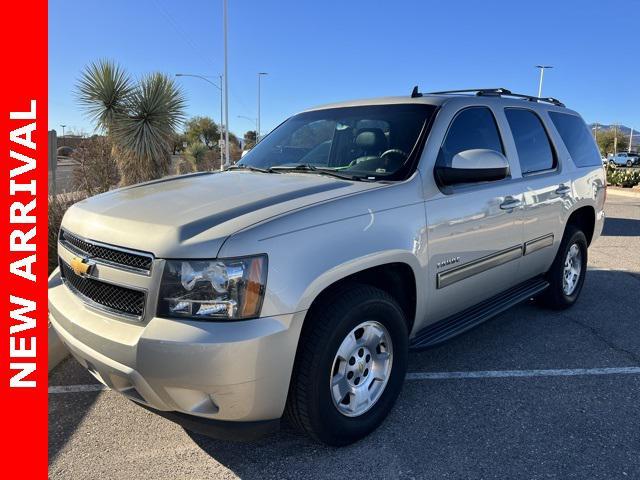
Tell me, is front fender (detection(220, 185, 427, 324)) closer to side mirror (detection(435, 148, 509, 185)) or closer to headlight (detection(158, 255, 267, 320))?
headlight (detection(158, 255, 267, 320))

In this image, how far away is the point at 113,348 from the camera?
7.70ft

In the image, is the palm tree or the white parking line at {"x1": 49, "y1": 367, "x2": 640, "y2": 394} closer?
the white parking line at {"x1": 49, "y1": 367, "x2": 640, "y2": 394}

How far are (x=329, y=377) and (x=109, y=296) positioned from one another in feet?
3.81

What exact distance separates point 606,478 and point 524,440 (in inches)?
17.2

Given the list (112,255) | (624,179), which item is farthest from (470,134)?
(624,179)

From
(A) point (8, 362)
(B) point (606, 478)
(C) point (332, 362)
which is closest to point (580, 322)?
(B) point (606, 478)

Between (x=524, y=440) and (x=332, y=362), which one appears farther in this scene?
(x=524, y=440)

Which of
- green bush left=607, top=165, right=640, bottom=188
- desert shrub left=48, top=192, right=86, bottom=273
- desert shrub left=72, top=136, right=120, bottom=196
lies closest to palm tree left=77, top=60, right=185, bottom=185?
desert shrub left=72, top=136, right=120, bottom=196

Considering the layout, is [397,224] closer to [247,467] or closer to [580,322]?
[247,467]

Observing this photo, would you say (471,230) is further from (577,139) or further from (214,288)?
(577,139)

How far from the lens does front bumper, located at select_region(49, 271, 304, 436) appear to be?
7.16ft

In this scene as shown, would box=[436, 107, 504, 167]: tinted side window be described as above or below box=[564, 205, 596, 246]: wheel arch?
above

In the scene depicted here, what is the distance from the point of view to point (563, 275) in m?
4.93

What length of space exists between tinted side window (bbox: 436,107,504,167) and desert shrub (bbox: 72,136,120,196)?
21.1 ft
